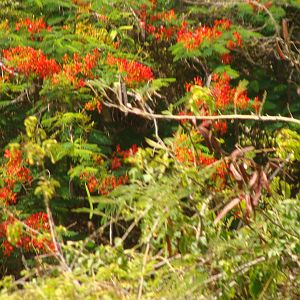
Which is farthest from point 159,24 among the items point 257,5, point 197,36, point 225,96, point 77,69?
point 225,96

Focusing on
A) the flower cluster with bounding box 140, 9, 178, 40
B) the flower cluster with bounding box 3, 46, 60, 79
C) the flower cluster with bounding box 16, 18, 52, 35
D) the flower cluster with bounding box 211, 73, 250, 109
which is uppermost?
the flower cluster with bounding box 16, 18, 52, 35

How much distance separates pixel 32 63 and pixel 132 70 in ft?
2.19

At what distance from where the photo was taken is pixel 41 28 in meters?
5.91

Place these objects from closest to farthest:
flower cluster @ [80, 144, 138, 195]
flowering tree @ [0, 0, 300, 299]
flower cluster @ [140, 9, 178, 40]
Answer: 1. flowering tree @ [0, 0, 300, 299]
2. flower cluster @ [80, 144, 138, 195]
3. flower cluster @ [140, 9, 178, 40]

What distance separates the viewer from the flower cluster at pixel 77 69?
529cm

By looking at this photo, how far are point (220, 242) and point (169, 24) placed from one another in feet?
12.1

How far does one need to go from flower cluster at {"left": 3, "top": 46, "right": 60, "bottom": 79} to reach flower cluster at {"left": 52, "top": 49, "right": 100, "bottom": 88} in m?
0.08

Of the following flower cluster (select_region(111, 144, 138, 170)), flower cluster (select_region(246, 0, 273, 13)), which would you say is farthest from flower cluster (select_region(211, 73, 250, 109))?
flower cluster (select_region(246, 0, 273, 13))

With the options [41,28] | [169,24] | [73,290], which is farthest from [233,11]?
[73,290]

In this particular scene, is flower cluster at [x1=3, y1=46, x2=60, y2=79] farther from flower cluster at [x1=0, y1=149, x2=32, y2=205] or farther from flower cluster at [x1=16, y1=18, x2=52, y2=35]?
flower cluster at [x1=0, y1=149, x2=32, y2=205]

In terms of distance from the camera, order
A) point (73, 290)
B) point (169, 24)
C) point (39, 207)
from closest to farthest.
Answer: point (73, 290)
point (39, 207)
point (169, 24)

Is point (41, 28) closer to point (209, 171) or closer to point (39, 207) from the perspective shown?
point (39, 207)

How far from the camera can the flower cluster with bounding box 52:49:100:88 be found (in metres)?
5.29

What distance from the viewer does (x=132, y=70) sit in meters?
5.40
